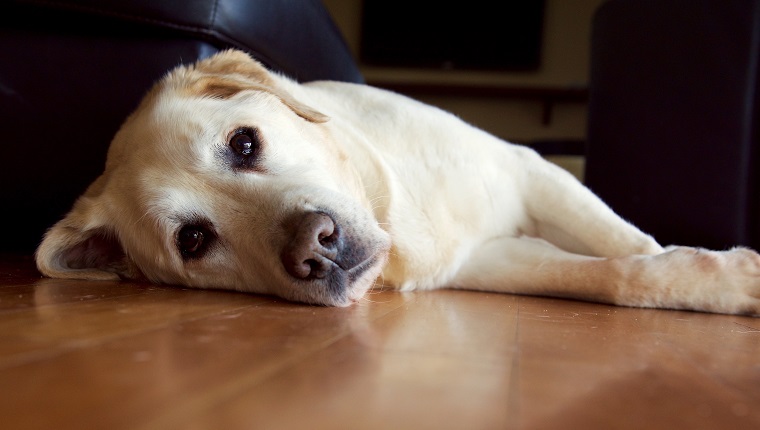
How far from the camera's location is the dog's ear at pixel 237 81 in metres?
1.97

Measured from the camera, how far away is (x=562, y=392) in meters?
0.81

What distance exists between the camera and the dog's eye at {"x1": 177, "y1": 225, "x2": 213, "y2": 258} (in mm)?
1798

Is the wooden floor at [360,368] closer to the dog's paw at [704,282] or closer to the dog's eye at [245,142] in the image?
the dog's paw at [704,282]

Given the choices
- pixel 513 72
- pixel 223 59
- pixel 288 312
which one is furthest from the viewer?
pixel 513 72

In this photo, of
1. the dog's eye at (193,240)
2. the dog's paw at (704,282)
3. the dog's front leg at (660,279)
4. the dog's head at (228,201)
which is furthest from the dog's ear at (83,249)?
the dog's paw at (704,282)

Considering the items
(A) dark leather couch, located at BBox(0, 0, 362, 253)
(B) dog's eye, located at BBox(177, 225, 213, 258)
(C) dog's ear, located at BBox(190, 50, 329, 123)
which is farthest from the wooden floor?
(A) dark leather couch, located at BBox(0, 0, 362, 253)

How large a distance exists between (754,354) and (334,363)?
2.56 ft

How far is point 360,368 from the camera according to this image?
0.92m

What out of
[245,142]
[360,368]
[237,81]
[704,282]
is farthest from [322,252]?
[704,282]

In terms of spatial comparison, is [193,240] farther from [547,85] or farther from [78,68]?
[547,85]

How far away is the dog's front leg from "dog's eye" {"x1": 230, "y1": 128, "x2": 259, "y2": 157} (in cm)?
93

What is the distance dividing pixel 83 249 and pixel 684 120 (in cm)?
304

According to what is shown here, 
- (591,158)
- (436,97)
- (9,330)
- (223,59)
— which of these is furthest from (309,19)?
(436,97)

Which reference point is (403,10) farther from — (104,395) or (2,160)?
(104,395)
